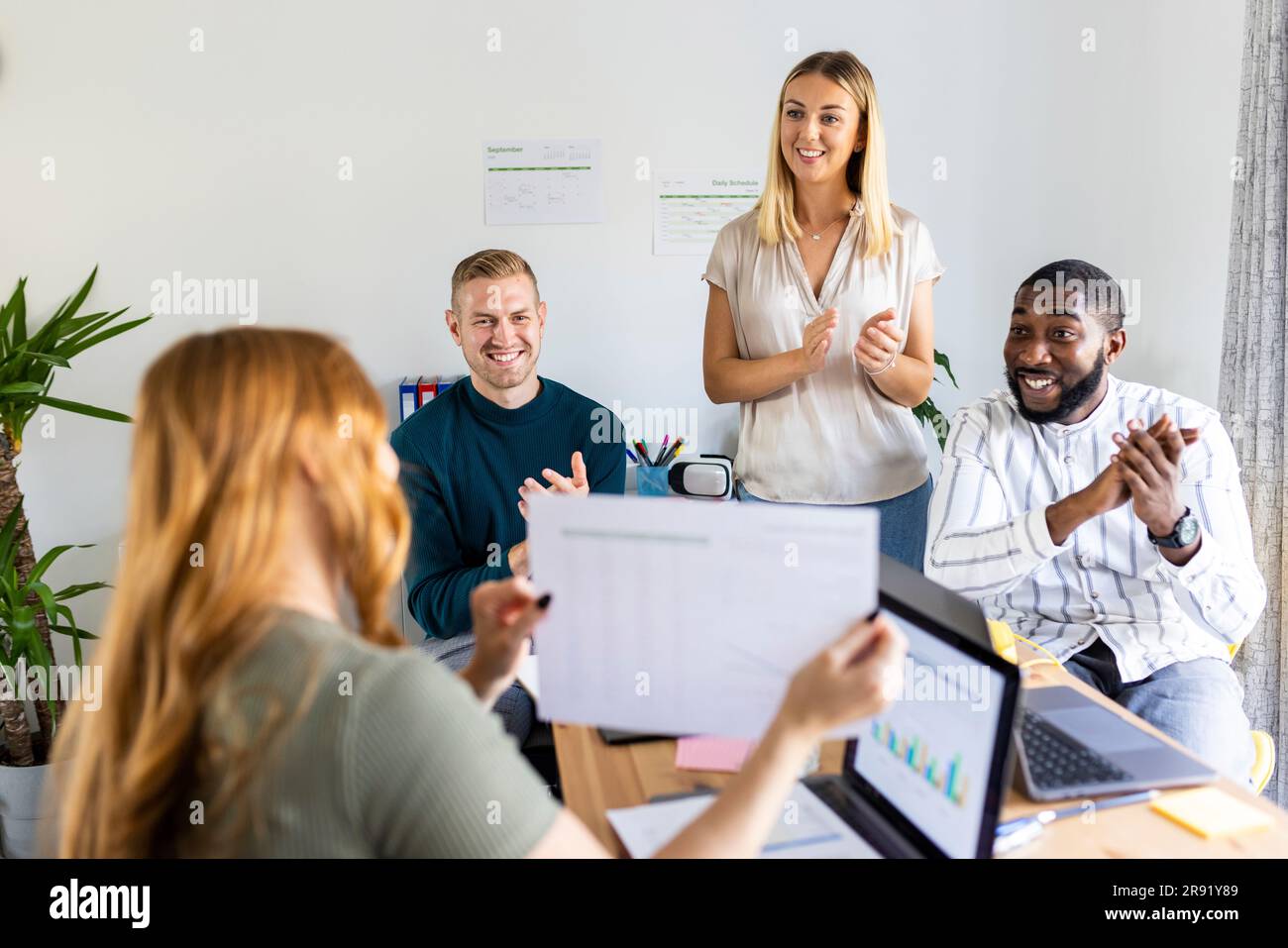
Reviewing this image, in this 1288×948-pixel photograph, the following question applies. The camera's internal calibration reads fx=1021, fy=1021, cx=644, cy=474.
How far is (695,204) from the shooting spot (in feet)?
10.3

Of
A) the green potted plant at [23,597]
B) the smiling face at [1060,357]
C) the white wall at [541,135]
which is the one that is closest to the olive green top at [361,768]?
the smiling face at [1060,357]

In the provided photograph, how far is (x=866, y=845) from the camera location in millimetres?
1117

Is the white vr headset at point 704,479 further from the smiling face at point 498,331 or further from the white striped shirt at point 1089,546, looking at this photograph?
the white striped shirt at point 1089,546

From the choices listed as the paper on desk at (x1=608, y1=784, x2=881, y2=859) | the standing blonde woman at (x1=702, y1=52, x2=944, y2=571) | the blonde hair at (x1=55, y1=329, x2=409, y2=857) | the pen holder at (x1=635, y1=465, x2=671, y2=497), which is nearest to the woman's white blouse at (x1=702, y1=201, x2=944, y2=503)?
the standing blonde woman at (x1=702, y1=52, x2=944, y2=571)

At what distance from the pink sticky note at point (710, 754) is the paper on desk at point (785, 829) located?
3.2 inches

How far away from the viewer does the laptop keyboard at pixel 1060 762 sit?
1212 millimetres

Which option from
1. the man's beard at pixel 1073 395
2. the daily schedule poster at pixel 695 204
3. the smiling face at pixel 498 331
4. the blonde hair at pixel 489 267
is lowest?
the man's beard at pixel 1073 395

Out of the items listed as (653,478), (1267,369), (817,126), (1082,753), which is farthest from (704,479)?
(1082,753)

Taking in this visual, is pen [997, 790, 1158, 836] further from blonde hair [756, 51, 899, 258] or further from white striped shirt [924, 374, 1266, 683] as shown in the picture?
blonde hair [756, 51, 899, 258]

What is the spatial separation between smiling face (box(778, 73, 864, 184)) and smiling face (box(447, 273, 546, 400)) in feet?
2.16

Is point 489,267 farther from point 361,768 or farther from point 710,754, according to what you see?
point 361,768

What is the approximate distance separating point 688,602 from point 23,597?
2.05 metres
